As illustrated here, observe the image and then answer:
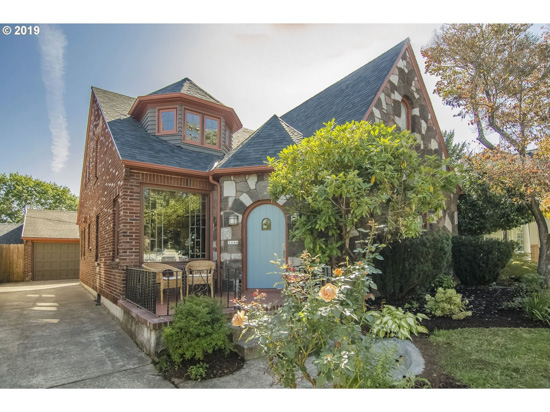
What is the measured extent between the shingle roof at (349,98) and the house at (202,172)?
39 millimetres

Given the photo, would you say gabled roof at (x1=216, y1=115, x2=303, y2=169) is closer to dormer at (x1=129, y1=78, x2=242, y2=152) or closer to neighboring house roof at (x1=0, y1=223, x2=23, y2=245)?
dormer at (x1=129, y1=78, x2=242, y2=152)

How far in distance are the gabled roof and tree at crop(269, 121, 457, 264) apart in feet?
5.38

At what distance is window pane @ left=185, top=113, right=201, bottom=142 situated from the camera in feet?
25.5

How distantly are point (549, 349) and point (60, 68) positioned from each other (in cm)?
620

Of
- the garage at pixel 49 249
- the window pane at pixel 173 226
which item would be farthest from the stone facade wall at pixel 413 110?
the garage at pixel 49 249

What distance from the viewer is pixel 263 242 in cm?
618

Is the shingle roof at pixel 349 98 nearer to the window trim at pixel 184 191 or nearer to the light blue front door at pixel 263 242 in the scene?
the light blue front door at pixel 263 242

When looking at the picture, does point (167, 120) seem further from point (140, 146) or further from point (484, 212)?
point (484, 212)

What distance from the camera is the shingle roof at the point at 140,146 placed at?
6250 millimetres

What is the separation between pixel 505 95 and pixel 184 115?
271 inches

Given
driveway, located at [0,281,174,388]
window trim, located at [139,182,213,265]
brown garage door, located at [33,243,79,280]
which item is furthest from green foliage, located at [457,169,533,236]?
brown garage door, located at [33,243,79,280]

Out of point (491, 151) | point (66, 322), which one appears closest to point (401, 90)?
point (491, 151)

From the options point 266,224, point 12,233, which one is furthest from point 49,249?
point 266,224
